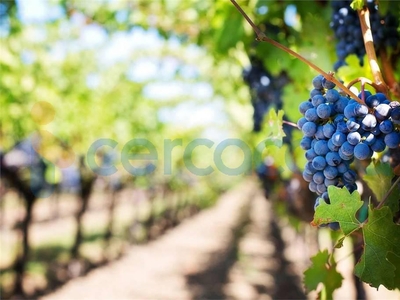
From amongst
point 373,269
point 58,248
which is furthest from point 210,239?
point 373,269

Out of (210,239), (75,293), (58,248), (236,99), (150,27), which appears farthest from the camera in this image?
(210,239)

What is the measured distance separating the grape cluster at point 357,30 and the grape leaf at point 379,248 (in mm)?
782

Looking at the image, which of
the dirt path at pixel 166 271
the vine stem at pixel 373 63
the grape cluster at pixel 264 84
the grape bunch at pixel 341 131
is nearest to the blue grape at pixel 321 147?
the grape bunch at pixel 341 131

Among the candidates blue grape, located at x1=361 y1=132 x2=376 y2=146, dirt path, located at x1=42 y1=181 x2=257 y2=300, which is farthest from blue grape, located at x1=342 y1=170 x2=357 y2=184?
dirt path, located at x1=42 y1=181 x2=257 y2=300

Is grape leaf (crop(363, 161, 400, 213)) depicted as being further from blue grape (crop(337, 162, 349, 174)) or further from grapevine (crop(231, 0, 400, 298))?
blue grape (crop(337, 162, 349, 174))

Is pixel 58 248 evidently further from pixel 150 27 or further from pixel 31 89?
pixel 150 27

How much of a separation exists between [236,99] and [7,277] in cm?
586

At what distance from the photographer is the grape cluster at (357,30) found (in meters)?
1.63

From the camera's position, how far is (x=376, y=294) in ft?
23.4

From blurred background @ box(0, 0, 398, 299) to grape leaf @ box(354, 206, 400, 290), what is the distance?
0.44 m

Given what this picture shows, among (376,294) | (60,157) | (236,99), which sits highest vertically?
(236,99)

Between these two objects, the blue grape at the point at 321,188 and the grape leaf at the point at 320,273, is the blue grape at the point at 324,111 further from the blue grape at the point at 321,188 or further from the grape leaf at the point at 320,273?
the grape leaf at the point at 320,273

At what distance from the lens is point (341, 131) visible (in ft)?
3.66

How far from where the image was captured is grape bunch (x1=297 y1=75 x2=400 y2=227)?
1083 millimetres
